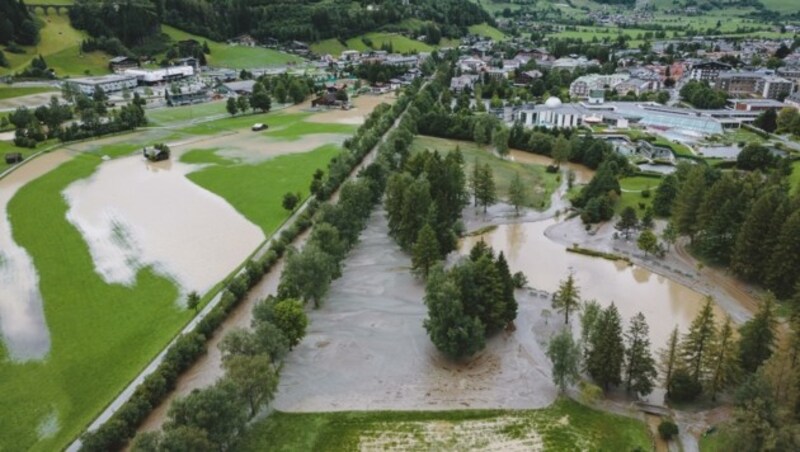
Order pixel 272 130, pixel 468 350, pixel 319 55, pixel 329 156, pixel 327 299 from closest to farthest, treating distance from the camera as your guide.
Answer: pixel 468 350 < pixel 327 299 < pixel 329 156 < pixel 272 130 < pixel 319 55

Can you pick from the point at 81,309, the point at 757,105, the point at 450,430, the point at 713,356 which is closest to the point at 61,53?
the point at 81,309

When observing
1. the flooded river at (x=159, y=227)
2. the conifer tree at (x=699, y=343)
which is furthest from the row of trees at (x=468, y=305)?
the flooded river at (x=159, y=227)

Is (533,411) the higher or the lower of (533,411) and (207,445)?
the lower

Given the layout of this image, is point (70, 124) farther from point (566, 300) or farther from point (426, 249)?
point (566, 300)

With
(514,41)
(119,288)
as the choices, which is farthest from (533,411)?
(514,41)

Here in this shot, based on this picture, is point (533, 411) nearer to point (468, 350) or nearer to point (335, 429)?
point (468, 350)

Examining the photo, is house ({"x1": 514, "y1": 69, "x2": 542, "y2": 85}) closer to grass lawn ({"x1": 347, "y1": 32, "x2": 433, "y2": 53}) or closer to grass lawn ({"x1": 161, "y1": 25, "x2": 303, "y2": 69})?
grass lawn ({"x1": 347, "y1": 32, "x2": 433, "y2": 53})

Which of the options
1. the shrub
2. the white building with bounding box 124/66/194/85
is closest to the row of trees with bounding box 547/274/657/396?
the shrub
